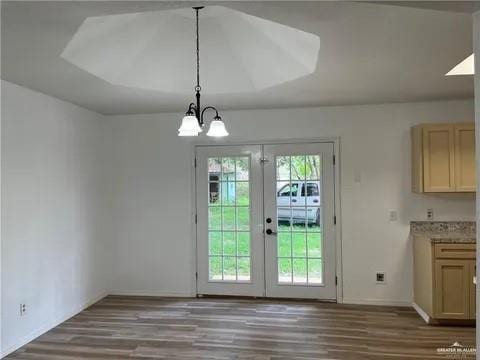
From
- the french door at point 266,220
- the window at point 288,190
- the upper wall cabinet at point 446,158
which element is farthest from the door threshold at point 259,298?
the upper wall cabinet at point 446,158

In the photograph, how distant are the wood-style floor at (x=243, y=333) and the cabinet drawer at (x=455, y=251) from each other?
27.1 inches

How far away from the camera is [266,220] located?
4.65 meters

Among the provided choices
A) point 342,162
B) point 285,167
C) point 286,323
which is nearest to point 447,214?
point 342,162

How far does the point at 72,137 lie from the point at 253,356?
9.79ft

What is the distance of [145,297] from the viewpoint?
4797 millimetres

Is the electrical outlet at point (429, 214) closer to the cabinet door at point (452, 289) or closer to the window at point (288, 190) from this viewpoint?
the cabinet door at point (452, 289)

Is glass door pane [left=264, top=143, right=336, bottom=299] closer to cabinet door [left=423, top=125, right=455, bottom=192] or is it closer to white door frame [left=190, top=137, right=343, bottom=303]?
white door frame [left=190, top=137, right=343, bottom=303]

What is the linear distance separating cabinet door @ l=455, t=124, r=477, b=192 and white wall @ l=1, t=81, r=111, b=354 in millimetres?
4146

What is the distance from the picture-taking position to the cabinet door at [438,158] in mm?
4000

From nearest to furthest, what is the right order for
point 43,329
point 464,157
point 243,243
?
1. point 43,329
2. point 464,157
3. point 243,243

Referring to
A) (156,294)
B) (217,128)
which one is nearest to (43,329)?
(156,294)

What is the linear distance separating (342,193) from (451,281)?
143cm

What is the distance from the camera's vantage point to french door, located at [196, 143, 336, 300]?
4.55 m

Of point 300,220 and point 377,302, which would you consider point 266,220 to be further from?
point 377,302
